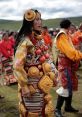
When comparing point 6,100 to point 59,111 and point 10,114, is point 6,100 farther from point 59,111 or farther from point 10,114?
point 59,111

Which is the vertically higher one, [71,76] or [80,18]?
[71,76]

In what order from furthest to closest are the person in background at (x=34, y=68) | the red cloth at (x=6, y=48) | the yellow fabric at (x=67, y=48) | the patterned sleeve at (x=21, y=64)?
1. the red cloth at (x=6, y=48)
2. the yellow fabric at (x=67, y=48)
3. the person in background at (x=34, y=68)
4. the patterned sleeve at (x=21, y=64)

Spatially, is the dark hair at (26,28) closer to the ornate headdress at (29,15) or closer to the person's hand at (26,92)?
the ornate headdress at (29,15)

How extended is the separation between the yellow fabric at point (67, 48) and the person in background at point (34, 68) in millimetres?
1531

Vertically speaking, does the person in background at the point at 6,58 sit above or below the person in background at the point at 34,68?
below

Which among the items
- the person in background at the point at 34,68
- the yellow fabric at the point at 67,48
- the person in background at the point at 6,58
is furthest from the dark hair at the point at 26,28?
the person in background at the point at 6,58

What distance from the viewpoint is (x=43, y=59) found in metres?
6.45

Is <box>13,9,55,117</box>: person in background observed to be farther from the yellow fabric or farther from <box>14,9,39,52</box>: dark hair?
the yellow fabric

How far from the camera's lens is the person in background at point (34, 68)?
250 inches

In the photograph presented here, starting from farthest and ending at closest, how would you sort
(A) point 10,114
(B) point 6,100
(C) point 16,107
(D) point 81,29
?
1. (D) point 81,29
2. (B) point 6,100
3. (C) point 16,107
4. (A) point 10,114

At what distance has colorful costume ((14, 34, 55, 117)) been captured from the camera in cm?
635

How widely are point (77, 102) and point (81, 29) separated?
454 cm

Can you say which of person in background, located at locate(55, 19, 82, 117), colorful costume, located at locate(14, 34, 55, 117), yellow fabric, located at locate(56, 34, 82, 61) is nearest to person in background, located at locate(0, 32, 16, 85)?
person in background, located at locate(55, 19, 82, 117)

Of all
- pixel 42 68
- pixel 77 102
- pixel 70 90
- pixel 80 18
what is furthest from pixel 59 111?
pixel 80 18
